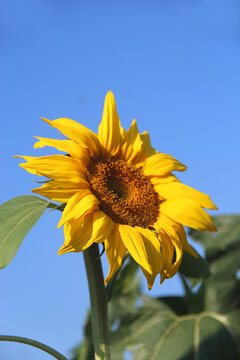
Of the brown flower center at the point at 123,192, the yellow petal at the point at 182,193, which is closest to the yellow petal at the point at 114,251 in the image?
the brown flower center at the point at 123,192

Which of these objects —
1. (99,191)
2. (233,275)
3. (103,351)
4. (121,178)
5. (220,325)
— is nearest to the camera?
(103,351)

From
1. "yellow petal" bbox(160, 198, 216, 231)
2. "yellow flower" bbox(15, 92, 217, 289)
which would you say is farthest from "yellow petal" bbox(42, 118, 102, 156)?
"yellow petal" bbox(160, 198, 216, 231)

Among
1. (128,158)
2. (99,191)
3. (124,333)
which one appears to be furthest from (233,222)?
(99,191)

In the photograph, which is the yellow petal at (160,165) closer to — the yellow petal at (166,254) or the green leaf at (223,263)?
the yellow petal at (166,254)

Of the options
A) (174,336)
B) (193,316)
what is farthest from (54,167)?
(193,316)

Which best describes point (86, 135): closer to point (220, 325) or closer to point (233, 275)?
point (220, 325)

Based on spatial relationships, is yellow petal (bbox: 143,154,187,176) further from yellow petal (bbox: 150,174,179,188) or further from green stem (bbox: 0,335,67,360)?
green stem (bbox: 0,335,67,360)

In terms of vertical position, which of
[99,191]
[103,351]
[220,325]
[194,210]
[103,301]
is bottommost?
[220,325]
